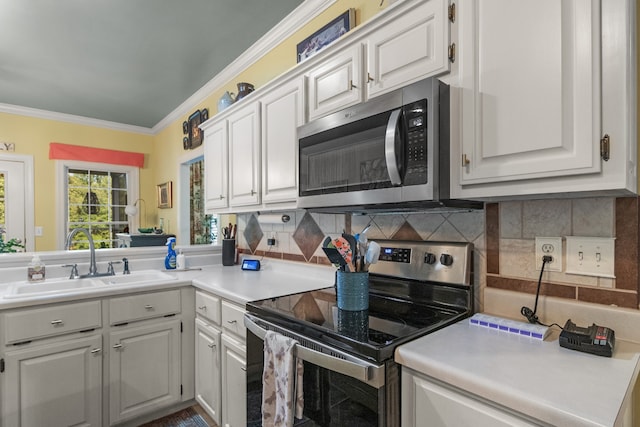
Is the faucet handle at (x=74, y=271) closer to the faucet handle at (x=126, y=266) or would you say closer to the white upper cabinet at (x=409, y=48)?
the faucet handle at (x=126, y=266)

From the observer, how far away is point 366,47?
1415 millimetres

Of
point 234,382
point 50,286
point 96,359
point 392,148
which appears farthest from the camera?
point 50,286

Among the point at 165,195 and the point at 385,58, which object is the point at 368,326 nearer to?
the point at 385,58

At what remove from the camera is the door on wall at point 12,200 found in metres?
4.00

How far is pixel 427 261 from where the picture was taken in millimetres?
1420

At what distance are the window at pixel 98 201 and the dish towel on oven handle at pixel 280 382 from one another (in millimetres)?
4355

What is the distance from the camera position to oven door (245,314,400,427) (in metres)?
0.93

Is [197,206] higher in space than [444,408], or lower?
higher

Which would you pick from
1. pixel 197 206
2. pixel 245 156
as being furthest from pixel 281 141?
pixel 197 206

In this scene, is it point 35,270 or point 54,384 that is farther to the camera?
point 35,270

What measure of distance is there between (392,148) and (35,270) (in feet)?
7.48

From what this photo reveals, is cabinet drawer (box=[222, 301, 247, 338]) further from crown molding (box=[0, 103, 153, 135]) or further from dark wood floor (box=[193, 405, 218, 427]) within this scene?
crown molding (box=[0, 103, 153, 135])

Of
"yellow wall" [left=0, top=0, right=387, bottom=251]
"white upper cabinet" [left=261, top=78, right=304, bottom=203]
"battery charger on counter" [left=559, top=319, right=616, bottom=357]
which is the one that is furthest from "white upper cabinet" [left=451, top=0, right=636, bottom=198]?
"yellow wall" [left=0, top=0, right=387, bottom=251]

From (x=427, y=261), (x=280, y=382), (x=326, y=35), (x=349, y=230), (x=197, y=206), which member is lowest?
(x=280, y=382)
